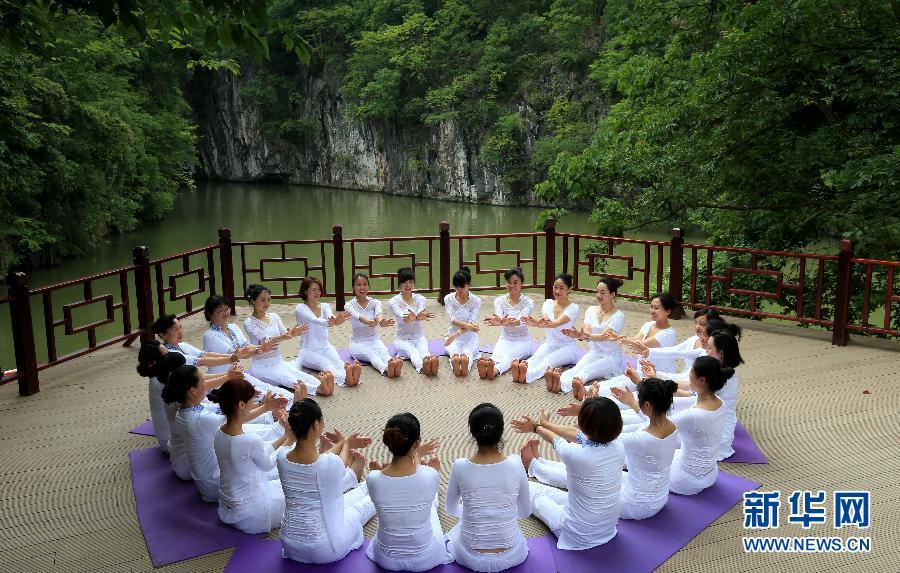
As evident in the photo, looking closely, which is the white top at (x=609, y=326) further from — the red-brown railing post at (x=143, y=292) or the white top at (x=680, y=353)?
the red-brown railing post at (x=143, y=292)

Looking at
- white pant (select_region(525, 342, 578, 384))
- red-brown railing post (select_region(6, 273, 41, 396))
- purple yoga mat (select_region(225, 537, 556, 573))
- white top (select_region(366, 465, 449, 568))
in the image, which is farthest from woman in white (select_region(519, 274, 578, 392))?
red-brown railing post (select_region(6, 273, 41, 396))

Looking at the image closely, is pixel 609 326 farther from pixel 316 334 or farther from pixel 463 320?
pixel 316 334

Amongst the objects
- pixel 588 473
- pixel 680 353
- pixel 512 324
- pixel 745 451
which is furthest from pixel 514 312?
pixel 588 473

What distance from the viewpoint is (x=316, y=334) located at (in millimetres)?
5922

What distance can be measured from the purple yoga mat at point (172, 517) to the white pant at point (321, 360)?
1616mm

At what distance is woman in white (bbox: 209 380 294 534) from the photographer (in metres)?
3.53

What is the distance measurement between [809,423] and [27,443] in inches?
200

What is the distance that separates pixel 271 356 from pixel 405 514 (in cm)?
270

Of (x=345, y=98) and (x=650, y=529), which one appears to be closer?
(x=650, y=529)

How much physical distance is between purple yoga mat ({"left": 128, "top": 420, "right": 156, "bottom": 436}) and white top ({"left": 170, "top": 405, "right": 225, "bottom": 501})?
1.14 metres

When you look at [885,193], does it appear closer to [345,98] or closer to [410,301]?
[410,301]

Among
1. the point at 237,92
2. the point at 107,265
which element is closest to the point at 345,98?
the point at 237,92

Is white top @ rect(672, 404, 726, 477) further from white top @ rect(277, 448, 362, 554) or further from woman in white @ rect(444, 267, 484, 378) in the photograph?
woman in white @ rect(444, 267, 484, 378)

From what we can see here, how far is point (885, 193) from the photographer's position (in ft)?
22.8
